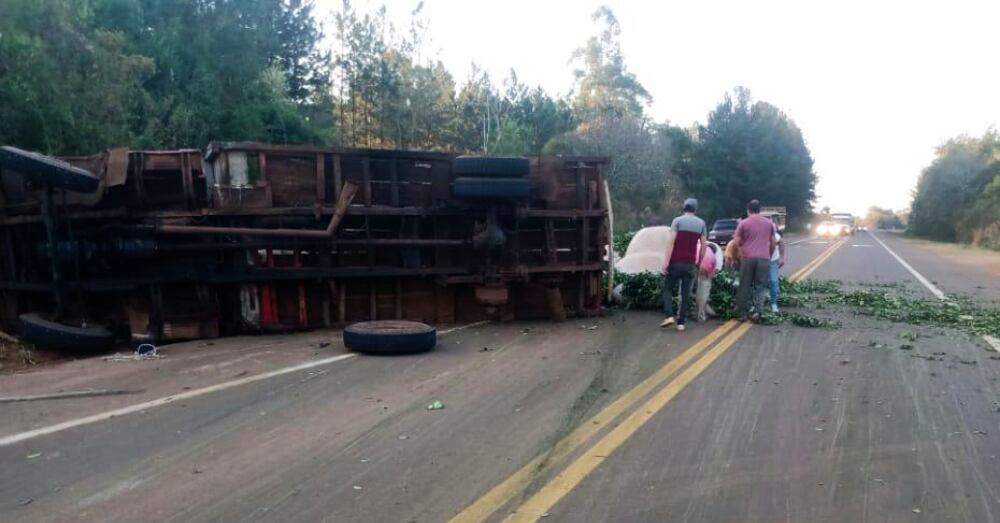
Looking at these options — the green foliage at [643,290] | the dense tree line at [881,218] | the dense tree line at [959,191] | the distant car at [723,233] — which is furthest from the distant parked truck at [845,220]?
the dense tree line at [881,218]

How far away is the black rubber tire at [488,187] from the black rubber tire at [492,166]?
0.28 ft

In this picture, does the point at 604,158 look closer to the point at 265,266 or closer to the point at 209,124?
the point at 265,266

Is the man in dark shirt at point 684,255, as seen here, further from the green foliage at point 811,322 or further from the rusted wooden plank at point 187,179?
the rusted wooden plank at point 187,179

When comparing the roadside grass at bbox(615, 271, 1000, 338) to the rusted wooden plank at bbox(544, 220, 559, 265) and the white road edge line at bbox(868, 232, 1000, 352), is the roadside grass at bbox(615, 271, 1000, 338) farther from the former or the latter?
the rusted wooden plank at bbox(544, 220, 559, 265)

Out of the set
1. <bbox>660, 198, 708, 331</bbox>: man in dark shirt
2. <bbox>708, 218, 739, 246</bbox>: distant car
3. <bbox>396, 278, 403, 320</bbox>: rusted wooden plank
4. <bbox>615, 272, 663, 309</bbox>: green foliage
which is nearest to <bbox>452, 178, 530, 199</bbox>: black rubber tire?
<bbox>396, 278, 403, 320</bbox>: rusted wooden plank

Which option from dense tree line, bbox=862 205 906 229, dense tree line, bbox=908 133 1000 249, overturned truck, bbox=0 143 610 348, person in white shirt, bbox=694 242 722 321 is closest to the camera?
overturned truck, bbox=0 143 610 348

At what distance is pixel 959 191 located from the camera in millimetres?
62938

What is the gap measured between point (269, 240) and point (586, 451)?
606 centimetres

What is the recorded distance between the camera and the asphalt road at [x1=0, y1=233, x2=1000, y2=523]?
4254mm

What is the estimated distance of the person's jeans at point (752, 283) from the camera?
11.5m

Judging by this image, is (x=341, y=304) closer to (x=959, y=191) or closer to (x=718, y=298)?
(x=718, y=298)

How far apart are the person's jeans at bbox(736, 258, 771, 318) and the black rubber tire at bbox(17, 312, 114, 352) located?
29.2 feet

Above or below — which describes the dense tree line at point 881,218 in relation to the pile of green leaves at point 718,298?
below

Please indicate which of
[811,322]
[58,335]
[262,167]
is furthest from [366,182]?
[811,322]
